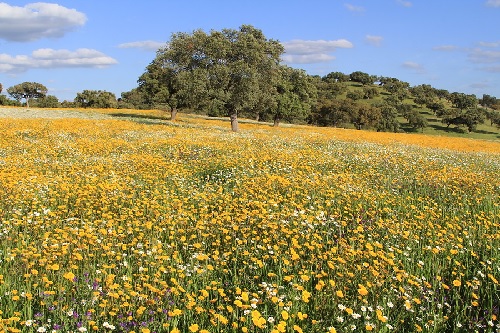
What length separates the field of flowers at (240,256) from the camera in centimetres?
444

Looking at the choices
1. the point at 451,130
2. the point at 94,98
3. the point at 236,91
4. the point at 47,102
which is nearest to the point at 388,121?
the point at 451,130

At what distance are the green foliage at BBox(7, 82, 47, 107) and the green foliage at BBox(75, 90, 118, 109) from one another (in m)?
18.9

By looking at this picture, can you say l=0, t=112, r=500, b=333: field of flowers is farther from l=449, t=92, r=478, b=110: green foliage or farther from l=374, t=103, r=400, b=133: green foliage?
l=449, t=92, r=478, b=110: green foliage

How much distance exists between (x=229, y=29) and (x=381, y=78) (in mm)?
155345

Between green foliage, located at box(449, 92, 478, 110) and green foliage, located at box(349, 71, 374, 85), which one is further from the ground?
green foliage, located at box(349, 71, 374, 85)

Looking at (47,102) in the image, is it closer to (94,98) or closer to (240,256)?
(94,98)

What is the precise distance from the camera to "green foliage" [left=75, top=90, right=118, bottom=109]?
98625 mm

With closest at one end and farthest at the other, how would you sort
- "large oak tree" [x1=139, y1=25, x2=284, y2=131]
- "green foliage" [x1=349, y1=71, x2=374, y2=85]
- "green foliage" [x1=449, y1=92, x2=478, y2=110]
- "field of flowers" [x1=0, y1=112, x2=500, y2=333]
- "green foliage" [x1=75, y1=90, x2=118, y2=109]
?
"field of flowers" [x1=0, y1=112, x2=500, y2=333]
"large oak tree" [x1=139, y1=25, x2=284, y2=131]
"green foliage" [x1=75, y1=90, x2=118, y2=109]
"green foliage" [x1=449, y1=92, x2=478, y2=110]
"green foliage" [x1=349, y1=71, x2=374, y2=85]

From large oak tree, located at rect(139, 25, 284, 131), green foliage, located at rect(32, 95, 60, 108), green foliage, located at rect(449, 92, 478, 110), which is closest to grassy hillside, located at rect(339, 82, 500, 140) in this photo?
green foliage, located at rect(449, 92, 478, 110)

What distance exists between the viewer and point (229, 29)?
1415 inches

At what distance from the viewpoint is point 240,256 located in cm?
638

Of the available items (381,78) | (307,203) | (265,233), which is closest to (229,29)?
(307,203)

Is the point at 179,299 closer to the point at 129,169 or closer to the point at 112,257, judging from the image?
the point at 112,257

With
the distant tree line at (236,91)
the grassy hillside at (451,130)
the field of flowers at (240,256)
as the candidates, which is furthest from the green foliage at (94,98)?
the field of flowers at (240,256)
